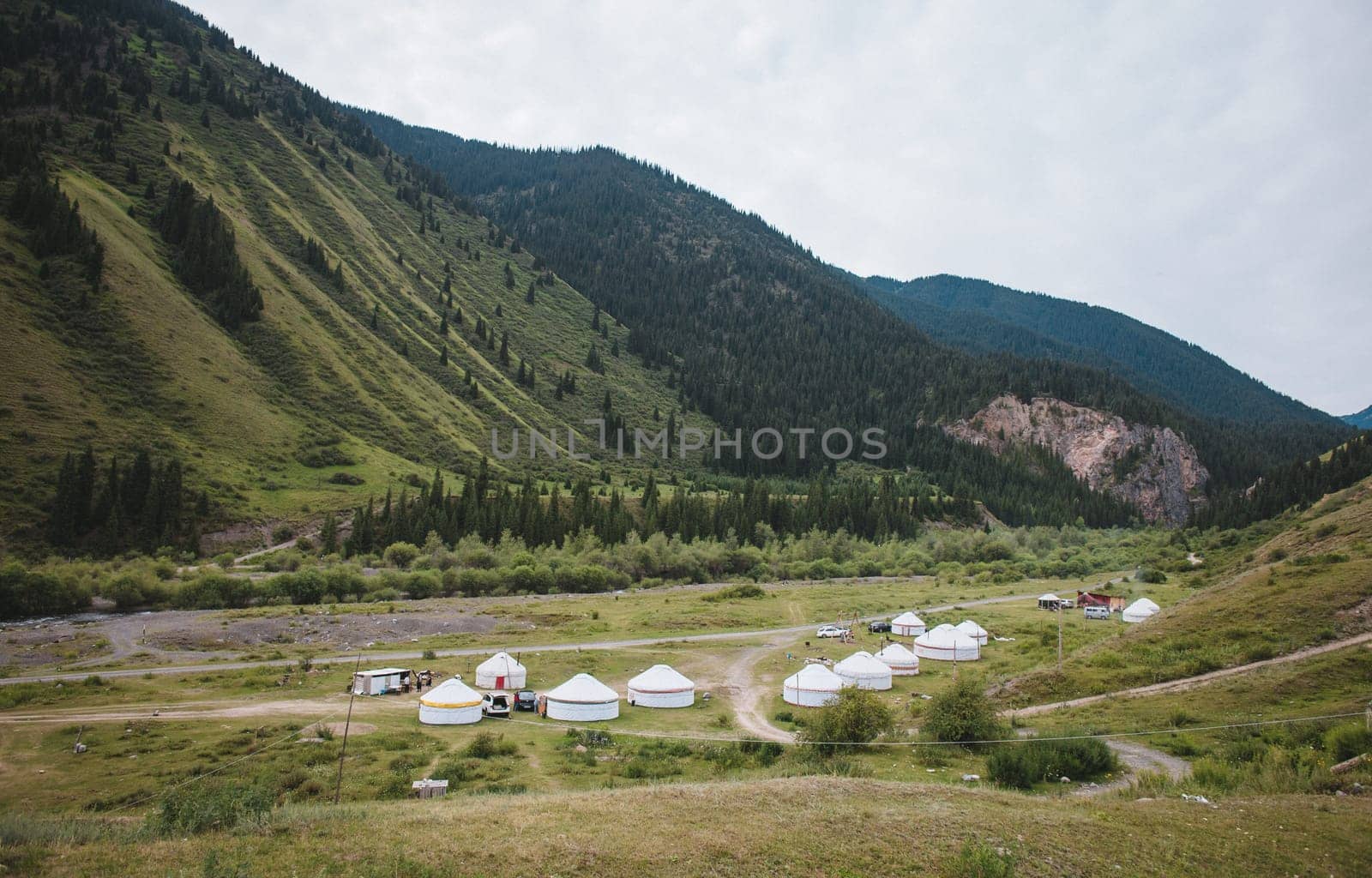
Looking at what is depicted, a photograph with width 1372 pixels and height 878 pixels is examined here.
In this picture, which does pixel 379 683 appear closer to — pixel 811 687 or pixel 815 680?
pixel 811 687

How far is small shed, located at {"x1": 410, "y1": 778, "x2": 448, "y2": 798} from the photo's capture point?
22422mm

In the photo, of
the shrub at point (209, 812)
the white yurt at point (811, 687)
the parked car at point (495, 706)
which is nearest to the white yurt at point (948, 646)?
the white yurt at point (811, 687)

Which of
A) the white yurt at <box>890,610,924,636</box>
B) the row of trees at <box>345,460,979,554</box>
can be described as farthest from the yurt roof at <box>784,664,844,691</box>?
the row of trees at <box>345,460,979,554</box>

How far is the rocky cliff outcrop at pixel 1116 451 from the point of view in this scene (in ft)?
564

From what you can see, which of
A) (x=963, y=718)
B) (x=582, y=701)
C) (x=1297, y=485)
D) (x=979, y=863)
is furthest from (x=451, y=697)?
(x=1297, y=485)

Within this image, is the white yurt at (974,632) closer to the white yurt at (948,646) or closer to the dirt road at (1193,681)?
the white yurt at (948,646)

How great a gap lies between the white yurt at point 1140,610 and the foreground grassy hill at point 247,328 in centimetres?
8257

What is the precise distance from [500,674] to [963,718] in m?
23.6

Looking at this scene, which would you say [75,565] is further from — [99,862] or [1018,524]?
[1018,524]

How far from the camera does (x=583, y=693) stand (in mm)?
35094

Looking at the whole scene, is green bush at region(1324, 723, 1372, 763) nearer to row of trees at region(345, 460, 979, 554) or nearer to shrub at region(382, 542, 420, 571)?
shrub at region(382, 542, 420, 571)

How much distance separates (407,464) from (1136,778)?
10252 centimetres

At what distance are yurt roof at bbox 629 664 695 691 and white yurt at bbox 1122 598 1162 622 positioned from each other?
40.3 m

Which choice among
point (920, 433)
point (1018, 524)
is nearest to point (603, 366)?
point (920, 433)
